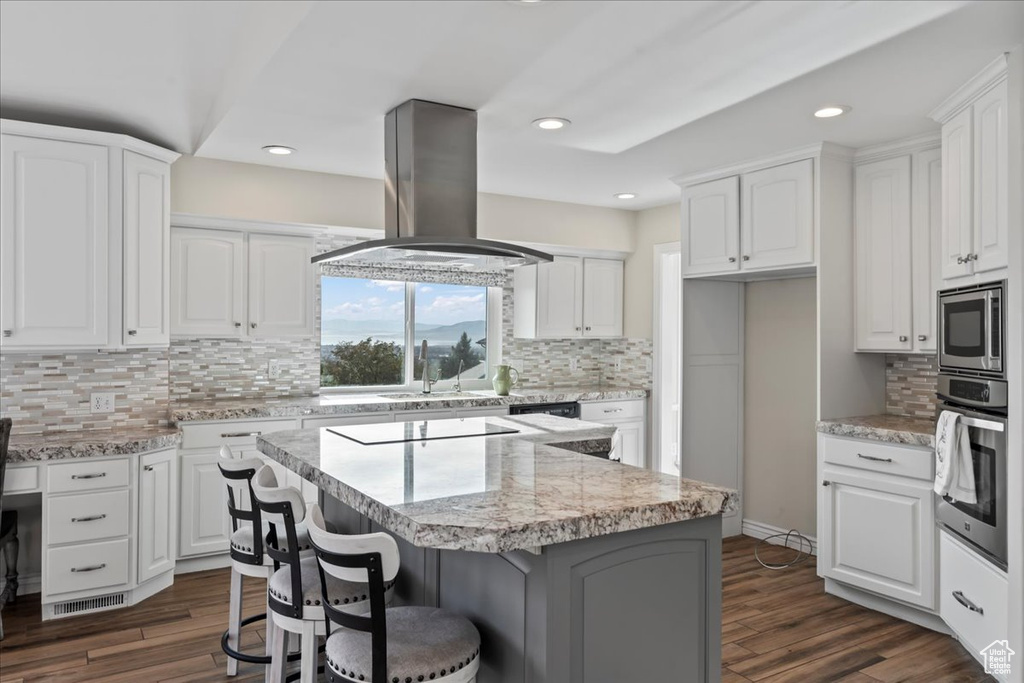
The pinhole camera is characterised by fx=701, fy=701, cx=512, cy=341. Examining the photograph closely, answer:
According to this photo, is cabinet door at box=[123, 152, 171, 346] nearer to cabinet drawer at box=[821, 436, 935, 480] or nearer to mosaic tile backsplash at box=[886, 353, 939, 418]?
cabinet drawer at box=[821, 436, 935, 480]

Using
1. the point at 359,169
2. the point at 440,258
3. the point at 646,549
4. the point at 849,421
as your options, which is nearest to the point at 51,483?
the point at 440,258

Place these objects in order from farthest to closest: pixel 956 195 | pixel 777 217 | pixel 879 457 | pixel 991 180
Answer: pixel 777 217 < pixel 879 457 < pixel 956 195 < pixel 991 180

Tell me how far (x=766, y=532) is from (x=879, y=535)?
4.69 ft

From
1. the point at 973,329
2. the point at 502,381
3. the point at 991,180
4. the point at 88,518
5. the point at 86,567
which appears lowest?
the point at 86,567

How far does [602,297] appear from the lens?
5926 mm

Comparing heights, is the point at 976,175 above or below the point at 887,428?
above

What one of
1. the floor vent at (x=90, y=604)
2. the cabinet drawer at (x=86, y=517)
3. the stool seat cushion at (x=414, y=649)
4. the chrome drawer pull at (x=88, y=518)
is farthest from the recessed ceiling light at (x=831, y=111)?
the floor vent at (x=90, y=604)

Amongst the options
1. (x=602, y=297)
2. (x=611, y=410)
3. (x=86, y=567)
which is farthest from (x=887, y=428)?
(x=86, y=567)

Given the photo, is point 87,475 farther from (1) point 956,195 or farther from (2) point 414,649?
(1) point 956,195

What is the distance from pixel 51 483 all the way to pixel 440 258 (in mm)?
2136

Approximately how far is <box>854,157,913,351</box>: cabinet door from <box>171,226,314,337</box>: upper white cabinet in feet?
11.0

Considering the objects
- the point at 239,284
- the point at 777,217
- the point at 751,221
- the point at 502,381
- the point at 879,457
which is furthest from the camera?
the point at 502,381

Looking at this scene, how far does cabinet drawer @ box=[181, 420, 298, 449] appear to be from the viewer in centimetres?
395

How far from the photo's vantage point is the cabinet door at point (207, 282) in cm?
417
